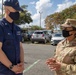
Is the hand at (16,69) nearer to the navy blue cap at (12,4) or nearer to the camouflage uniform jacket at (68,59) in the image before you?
the camouflage uniform jacket at (68,59)

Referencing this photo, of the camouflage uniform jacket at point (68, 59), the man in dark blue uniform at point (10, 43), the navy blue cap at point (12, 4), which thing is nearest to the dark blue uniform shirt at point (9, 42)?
the man in dark blue uniform at point (10, 43)

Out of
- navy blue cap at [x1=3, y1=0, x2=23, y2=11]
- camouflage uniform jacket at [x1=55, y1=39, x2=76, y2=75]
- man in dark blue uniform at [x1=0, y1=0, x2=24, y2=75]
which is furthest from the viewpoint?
navy blue cap at [x1=3, y1=0, x2=23, y2=11]

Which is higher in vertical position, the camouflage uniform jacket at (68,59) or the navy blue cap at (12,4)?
the navy blue cap at (12,4)

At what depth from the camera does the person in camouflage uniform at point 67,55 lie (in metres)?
3.51

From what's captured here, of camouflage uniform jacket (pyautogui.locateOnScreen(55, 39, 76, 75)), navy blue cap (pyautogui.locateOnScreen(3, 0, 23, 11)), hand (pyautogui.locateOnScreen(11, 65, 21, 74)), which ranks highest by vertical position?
navy blue cap (pyautogui.locateOnScreen(3, 0, 23, 11))

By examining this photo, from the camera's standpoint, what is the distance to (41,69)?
412 inches

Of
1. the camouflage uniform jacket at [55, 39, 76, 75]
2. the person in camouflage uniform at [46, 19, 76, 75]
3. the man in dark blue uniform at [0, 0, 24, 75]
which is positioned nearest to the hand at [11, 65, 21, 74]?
the man in dark blue uniform at [0, 0, 24, 75]

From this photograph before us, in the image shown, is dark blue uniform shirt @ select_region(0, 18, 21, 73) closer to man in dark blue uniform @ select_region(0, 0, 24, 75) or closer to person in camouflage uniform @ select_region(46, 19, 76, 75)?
man in dark blue uniform @ select_region(0, 0, 24, 75)

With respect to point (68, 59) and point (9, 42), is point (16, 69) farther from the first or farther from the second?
point (68, 59)

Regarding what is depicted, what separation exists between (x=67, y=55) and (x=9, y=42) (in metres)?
0.82

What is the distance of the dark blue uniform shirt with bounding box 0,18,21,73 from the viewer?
3787 mm

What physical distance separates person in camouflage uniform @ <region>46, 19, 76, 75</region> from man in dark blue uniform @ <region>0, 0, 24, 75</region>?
0.49m

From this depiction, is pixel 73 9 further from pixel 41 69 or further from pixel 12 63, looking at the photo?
pixel 12 63

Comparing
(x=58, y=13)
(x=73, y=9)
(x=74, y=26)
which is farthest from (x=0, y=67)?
(x=58, y=13)
